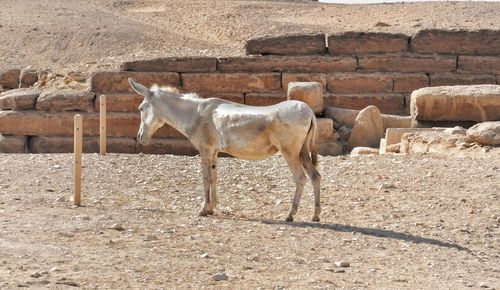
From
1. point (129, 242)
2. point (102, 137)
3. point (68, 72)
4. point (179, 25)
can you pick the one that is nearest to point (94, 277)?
point (129, 242)

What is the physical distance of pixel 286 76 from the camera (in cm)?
2086

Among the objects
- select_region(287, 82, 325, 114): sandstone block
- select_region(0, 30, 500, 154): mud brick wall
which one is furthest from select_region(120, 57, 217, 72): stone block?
select_region(287, 82, 325, 114): sandstone block

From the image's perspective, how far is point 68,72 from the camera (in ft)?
77.8

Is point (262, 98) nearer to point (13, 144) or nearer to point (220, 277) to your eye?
point (13, 144)

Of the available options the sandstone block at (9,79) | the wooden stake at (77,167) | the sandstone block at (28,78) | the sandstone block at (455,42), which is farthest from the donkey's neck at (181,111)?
the sandstone block at (9,79)

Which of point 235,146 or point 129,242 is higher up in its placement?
point 235,146

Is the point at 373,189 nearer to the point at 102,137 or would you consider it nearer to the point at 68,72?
the point at 102,137

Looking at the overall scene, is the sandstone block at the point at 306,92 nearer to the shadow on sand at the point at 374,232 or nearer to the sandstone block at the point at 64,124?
the sandstone block at the point at 64,124

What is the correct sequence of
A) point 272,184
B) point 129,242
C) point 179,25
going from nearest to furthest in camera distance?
point 129,242 < point 272,184 < point 179,25

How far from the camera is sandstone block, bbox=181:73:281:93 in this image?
68.4 ft

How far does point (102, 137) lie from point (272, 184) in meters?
4.19

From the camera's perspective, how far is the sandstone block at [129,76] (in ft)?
68.4

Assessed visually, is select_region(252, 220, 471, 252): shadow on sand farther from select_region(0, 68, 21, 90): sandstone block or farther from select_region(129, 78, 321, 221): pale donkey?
select_region(0, 68, 21, 90): sandstone block

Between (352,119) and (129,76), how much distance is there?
4.56m
